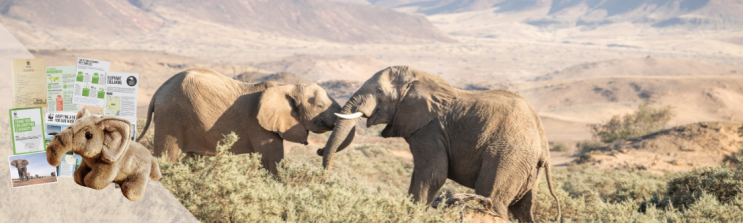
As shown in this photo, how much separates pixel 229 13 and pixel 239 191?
111 m

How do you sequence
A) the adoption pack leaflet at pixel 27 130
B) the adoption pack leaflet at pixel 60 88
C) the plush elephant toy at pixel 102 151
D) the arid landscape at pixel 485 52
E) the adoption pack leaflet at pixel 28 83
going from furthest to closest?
the arid landscape at pixel 485 52
the adoption pack leaflet at pixel 60 88
the adoption pack leaflet at pixel 28 83
the adoption pack leaflet at pixel 27 130
the plush elephant toy at pixel 102 151

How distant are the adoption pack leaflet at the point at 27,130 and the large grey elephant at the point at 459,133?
4.23 m

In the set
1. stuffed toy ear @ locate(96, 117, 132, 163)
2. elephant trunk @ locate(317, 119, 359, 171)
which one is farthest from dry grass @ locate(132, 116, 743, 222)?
stuffed toy ear @ locate(96, 117, 132, 163)

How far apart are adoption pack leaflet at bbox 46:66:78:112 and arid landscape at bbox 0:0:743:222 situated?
25 cm

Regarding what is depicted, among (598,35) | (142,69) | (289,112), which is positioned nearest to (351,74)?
(142,69)

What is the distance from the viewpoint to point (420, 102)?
279 inches

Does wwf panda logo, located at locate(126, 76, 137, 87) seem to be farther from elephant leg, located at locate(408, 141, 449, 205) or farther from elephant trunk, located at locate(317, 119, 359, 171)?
elephant leg, located at locate(408, 141, 449, 205)

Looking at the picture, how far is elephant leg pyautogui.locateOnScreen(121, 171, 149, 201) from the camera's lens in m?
2.75

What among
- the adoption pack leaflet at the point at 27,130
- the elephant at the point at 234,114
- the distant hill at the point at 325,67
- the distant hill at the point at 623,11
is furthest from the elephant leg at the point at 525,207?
the distant hill at the point at 623,11

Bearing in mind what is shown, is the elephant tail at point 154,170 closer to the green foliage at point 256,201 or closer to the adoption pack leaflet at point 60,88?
the adoption pack leaflet at point 60,88

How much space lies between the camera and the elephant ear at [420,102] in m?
7.05

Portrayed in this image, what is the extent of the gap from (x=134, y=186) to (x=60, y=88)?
1370mm

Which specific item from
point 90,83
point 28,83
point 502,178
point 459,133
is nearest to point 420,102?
point 459,133

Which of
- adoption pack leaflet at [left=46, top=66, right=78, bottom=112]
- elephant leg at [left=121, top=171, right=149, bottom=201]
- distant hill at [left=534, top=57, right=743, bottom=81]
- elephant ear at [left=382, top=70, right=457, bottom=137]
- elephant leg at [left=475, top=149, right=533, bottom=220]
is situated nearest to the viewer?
elephant leg at [left=121, top=171, right=149, bottom=201]
